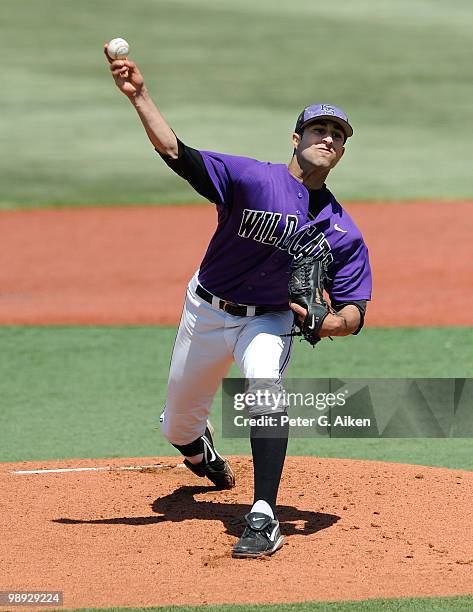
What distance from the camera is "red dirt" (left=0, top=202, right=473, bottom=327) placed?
1172cm

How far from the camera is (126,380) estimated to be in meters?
9.29

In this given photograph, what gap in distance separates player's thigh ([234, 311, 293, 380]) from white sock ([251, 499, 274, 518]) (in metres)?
0.57

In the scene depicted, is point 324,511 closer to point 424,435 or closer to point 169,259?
point 424,435

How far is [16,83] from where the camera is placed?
25172 millimetres

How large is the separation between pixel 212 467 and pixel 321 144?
191 cm

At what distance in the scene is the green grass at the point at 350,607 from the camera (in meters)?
4.63

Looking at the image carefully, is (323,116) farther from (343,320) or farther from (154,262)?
(154,262)

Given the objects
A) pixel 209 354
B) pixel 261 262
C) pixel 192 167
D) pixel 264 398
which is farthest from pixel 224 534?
pixel 192 167

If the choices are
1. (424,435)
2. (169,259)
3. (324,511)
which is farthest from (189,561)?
(169,259)

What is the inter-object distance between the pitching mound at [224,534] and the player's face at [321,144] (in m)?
1.77

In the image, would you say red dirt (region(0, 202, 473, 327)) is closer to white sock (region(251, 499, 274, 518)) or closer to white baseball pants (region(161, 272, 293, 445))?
white baseball pants (region(161, 272, 293, 445))

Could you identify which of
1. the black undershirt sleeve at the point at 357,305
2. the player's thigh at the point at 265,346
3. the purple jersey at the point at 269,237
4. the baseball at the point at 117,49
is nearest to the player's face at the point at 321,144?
the purple jersey at the point at 269,237

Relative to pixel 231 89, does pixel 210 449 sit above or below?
below

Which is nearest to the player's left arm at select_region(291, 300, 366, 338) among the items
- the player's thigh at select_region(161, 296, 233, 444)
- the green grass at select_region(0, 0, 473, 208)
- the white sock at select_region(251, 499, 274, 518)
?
the player's thigh at select_region(161, 296, 233, 444)
